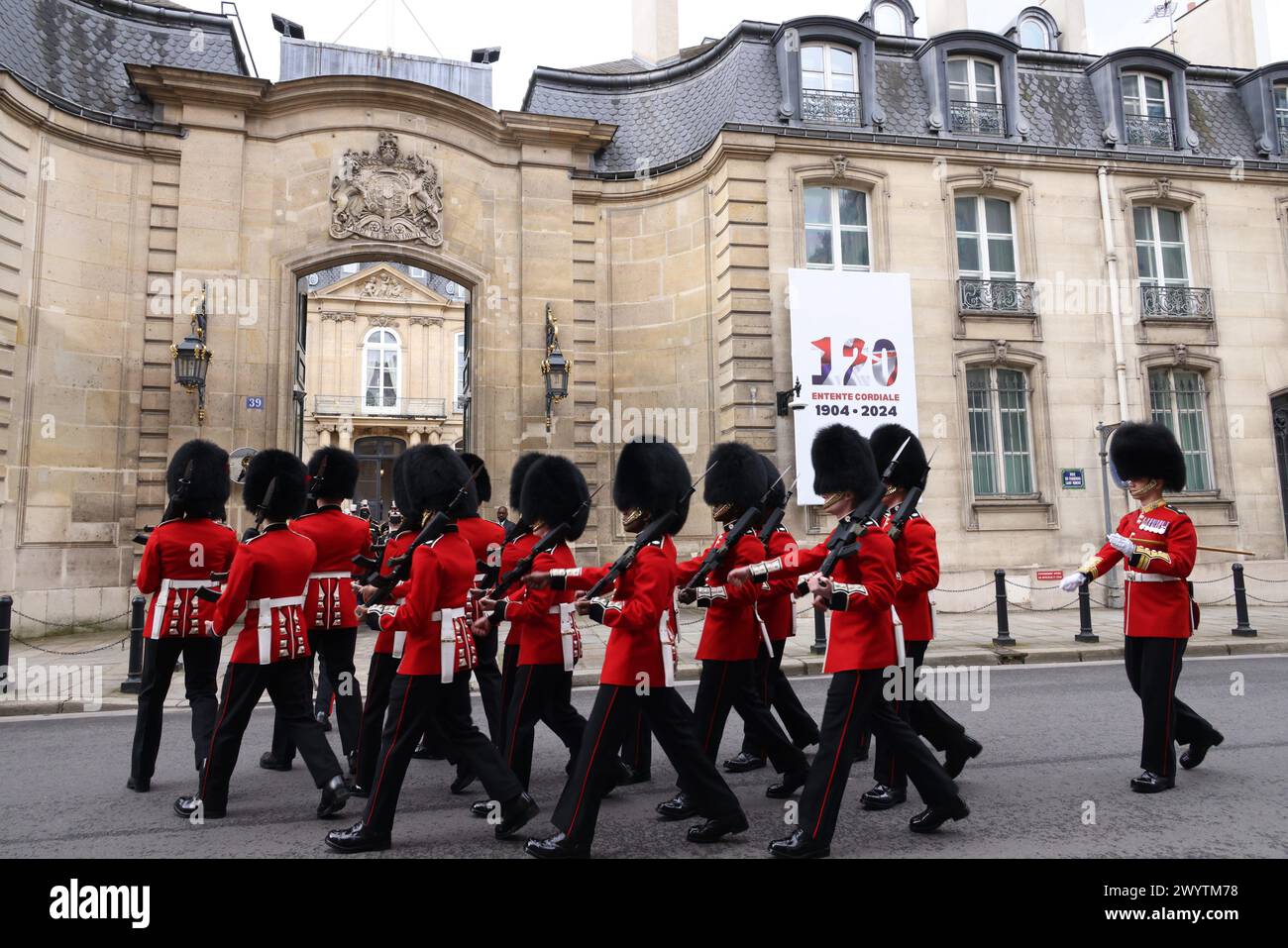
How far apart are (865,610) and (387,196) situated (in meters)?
12.5

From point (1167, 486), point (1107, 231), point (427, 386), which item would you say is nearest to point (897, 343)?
point (1107, 231)

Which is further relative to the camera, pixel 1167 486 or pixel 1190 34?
pixel 1190 34

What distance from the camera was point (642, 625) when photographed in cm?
409

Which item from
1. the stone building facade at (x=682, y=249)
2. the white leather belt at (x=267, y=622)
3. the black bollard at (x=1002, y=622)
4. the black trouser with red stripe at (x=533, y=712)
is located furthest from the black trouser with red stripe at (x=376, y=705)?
the stone building facade at (x=682, y=249)

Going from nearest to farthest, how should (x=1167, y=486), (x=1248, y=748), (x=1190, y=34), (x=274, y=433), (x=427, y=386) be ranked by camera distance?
(x=1167, y=486) → (x=1248, y=748) → (x=274, y=433) → (x=1190, y=34) → (x=427, y=386)

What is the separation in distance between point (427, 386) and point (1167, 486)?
34361 mm

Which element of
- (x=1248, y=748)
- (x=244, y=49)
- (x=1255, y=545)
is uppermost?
(x=244, y=49)

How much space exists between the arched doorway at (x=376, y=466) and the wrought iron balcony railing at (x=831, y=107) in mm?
22112

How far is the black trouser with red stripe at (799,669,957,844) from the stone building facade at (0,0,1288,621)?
9422 mm

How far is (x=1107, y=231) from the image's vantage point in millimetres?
15570

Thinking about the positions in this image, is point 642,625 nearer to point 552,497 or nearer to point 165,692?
point 552,497

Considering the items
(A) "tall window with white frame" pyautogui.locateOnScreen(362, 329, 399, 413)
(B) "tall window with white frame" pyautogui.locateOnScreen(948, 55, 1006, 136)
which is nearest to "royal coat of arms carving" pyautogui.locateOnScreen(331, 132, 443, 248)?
(B) "tall window with white frame" pyautogui.locateOnScreen(948, 55, 1006, 136)
